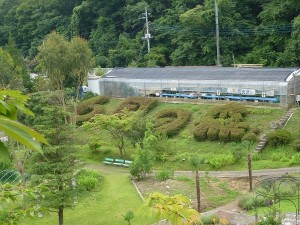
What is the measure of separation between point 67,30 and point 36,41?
15.1 ft

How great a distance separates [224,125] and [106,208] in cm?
945

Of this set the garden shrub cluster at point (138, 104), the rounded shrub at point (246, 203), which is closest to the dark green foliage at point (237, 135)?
the rounded shrub at point (246, 203)

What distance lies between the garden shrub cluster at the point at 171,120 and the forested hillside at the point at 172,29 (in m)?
11.4

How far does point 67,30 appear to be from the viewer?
56.2 metres

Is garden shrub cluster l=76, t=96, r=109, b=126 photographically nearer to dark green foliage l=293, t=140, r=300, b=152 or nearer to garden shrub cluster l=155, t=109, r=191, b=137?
garden shrub cluster l=155, t=109, r=191, b=137

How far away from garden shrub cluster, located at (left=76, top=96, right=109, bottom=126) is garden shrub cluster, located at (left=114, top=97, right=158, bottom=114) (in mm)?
1800

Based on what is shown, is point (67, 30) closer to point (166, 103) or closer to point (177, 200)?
point (166, 103)

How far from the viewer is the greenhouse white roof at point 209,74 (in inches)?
1068

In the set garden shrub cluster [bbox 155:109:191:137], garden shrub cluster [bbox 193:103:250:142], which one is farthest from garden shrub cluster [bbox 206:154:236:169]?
garden shrub cluster [bbox 155:109:191:137]

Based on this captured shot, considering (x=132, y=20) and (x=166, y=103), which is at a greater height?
(x=132, y=20)

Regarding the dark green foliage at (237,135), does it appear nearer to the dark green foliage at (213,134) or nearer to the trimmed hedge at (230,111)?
the dark green foliage at (213,134)

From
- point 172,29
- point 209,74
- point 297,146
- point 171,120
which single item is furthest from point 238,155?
Result: point 172,29

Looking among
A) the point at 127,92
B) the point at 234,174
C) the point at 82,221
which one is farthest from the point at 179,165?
the point at 127,92

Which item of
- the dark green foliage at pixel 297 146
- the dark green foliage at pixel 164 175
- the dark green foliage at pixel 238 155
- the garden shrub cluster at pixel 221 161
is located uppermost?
the dark green foliage at pixel 297 146
